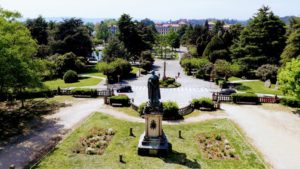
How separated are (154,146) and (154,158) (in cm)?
105

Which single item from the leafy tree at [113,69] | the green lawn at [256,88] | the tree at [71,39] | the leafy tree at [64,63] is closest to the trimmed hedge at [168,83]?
the leafy tree at [113,69]

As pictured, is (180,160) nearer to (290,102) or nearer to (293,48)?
(290,102)

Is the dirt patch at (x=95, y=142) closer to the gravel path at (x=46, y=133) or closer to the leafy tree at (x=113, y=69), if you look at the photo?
the gravel path at (x=46, y=133)

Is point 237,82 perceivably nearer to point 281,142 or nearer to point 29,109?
point 281,142

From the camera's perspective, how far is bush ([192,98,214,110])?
3483 cm

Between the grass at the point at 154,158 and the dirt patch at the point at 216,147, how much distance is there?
0.47 m

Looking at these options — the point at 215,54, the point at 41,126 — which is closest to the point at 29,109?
the point at 41,126

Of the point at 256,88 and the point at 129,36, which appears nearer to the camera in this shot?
the point at 256,88

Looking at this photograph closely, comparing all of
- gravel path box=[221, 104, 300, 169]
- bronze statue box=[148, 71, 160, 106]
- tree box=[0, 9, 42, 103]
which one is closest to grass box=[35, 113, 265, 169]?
gravel path box=[221, 104, 300, 169]

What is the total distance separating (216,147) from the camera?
2408cm

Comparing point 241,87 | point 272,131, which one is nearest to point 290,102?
point 272,131

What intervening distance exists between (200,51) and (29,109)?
167 ft

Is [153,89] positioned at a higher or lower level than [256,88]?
higher

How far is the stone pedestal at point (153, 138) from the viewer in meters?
22.6
